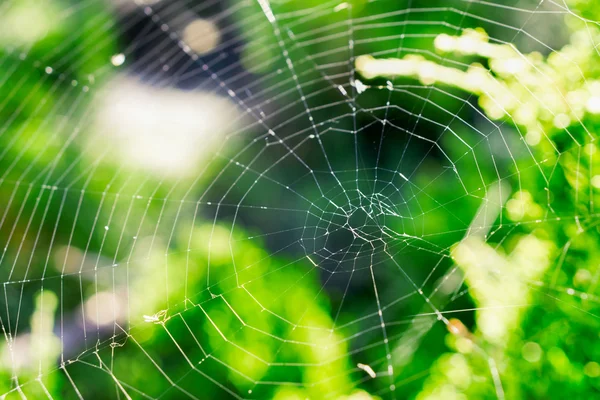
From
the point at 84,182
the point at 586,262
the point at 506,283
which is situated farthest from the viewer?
the point at 84,182

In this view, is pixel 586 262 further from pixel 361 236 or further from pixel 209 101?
pixel 209 101

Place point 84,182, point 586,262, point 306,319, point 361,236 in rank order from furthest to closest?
point 84,182 → point 361,236 → point 306,319 → point 586,262

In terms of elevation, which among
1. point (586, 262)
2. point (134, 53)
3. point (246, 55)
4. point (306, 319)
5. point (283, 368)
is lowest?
point (283, 368)

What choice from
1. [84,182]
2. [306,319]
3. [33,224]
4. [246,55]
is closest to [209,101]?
[246,55]

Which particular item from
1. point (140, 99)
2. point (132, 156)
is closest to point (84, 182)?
point (132, 156)

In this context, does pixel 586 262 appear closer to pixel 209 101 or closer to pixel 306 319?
pixel 306 319

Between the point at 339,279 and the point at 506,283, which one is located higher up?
the point at 506,283

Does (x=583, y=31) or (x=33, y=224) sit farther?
(x=33, y=224)
